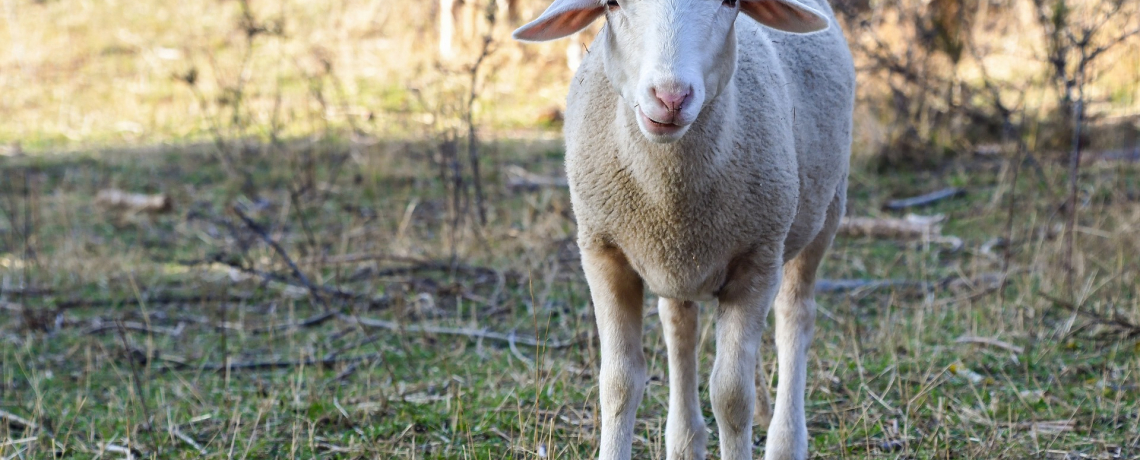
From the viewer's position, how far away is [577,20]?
3.06 metres

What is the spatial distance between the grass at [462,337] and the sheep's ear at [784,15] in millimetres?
1027

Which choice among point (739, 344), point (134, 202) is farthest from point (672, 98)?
point (134, 202)

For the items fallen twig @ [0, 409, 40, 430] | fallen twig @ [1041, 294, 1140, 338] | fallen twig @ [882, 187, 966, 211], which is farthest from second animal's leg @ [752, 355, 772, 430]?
fallen twig @ [882, 187, 966, 211]

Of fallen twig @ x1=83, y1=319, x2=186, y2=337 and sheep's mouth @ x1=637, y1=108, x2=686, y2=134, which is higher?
sheep's mouth @ x1=637, y1=108, x2=686, y2=134

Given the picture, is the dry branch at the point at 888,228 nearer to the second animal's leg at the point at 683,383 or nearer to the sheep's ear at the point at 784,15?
the second animal's leg at the point at 683,383

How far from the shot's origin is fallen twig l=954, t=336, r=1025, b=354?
469 cm

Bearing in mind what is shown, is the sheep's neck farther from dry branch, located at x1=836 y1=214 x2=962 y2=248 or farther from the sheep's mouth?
dry branch, located at x1=836 y1=214 x2=962 y2=248

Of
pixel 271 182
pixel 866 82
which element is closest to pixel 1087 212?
pixel 866 82

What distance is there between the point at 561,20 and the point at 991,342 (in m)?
2.76

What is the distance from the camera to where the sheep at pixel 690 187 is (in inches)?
111

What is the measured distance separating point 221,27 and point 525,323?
12717mm

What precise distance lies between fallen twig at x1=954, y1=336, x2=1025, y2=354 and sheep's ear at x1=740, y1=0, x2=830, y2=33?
229 cm

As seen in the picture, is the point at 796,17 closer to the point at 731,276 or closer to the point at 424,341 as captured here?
the point at 731,276

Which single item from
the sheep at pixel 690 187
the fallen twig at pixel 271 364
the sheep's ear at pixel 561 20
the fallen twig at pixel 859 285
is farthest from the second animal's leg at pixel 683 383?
the fallen twig at pixel 859 285
